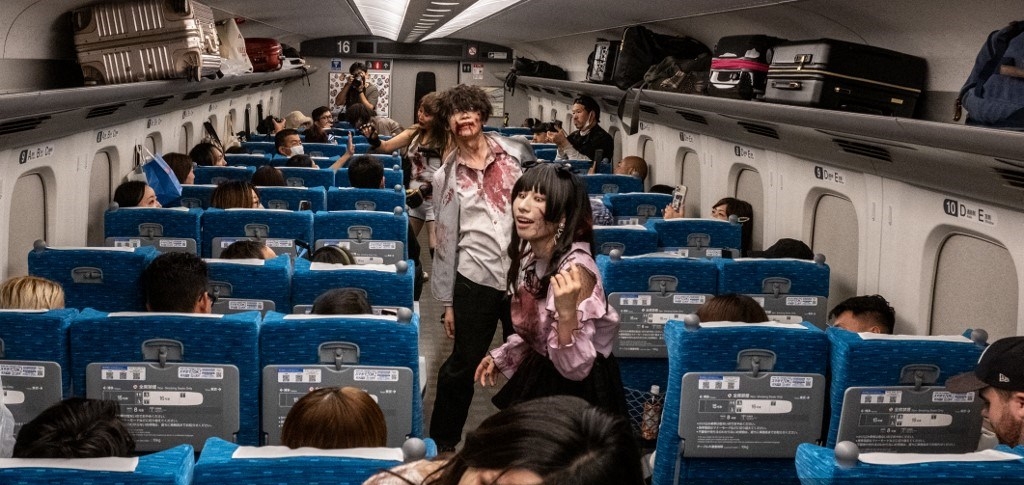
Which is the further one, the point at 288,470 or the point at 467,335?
the point at 467,335

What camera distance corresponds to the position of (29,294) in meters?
4.49

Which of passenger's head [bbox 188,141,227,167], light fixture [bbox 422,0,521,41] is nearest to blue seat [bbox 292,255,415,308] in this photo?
light fixture [bbox 422,0,521,41]

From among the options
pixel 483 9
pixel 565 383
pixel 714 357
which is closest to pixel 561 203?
pixel 565 383

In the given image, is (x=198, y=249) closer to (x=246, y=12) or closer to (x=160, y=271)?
(x=160, y=271)

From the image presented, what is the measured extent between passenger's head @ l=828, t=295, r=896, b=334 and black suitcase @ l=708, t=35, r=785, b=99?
247 cm

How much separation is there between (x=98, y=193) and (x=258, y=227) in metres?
3.08

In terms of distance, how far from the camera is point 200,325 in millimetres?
3811

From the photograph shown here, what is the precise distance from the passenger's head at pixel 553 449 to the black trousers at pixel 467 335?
371 centimetres

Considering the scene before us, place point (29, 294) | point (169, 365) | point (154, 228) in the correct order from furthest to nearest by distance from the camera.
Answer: point (154, 228) → point (29, 294) → point (169, 365)

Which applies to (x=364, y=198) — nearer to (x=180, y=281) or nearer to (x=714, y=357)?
(x=180, y=281)

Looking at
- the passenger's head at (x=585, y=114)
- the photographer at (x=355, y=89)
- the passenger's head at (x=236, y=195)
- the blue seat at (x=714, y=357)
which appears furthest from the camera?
the photographer at (x=355, y=89)

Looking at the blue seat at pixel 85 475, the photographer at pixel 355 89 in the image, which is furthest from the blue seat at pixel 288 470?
the photographer at pixel 355 89

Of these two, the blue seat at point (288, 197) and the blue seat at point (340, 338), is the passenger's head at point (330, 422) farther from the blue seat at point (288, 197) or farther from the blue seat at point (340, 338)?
the blue seat at point (288, 197)

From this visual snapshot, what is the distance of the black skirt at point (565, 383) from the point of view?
12.9 feet
